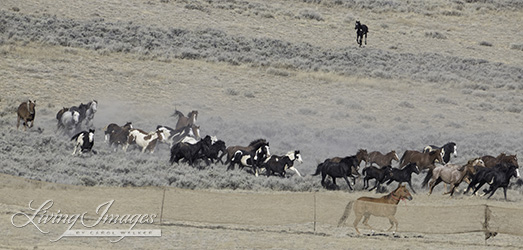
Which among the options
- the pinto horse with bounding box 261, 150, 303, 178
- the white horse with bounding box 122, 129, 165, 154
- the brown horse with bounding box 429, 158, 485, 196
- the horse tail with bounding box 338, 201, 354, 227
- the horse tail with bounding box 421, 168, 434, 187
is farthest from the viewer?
the white horse with bounding box 122, 129, 165, 154

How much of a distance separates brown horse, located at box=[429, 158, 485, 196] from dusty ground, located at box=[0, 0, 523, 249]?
55 cm

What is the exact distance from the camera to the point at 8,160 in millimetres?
25312

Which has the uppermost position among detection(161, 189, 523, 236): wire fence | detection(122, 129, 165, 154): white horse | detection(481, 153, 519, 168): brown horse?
detection(481, 153, 519, 168): brown horse

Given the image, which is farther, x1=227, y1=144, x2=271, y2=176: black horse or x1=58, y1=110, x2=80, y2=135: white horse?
x1=58, y1=110, x2=80, y2=135: white horse

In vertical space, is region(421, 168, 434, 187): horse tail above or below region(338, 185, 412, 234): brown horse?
below

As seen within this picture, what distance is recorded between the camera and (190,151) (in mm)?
26578

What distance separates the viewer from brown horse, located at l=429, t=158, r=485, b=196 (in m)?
24.0

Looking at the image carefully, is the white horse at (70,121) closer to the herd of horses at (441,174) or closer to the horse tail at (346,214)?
the herd of horses at (441,174)

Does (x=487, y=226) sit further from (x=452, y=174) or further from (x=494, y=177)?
(x=452, y=174)

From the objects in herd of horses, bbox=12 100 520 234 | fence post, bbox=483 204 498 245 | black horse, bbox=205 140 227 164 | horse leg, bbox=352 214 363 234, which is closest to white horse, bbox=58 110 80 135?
herd of horses, bbox=12 100 520 234

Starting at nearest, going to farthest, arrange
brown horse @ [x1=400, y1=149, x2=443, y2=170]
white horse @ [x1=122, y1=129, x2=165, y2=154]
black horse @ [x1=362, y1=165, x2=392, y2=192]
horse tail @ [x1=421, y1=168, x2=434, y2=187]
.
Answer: black horse @ [x1=362, y1=165, x2=392, y2=192]
horse tail @ [x1=421, y1=168, x2=434, y2=187]
brown horse @ [x1=400, y1=149, x2=443, y2=170]
white horse @ [x1=122, y1=129, x2=165, y2=154]

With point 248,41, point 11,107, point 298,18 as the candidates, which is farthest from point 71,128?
point 298,18

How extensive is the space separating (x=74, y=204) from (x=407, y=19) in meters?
53.0

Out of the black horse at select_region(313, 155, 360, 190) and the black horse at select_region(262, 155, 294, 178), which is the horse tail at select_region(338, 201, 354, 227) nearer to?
the black horse at select_region(313, 155, 360, 190)
